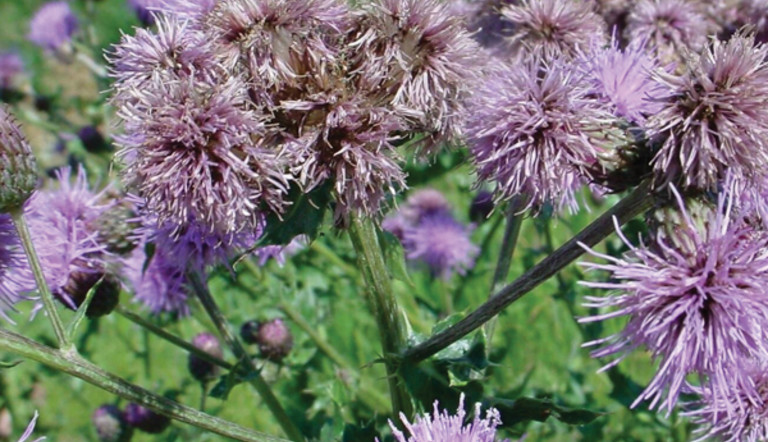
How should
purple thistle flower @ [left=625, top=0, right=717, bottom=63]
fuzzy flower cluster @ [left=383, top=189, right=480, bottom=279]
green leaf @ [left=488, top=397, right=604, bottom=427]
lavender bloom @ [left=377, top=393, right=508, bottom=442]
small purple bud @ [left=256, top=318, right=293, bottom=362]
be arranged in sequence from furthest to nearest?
fuzzy flower cluster @ [left=383, top=189, right=480, bottom=279], small purple bud @ [left=256, top=318, right=293, bottom=362], purple thistle flower @ [left=625, top=0, right=717, bottom=63], green leaf @ [left=488, top=397, right=604, bottom=427], lavender bloom @ [left=377, top=393, right=508, bottom=442]

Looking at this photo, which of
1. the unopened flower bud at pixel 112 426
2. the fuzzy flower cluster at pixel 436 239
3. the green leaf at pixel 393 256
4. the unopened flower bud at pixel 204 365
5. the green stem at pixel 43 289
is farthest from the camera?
the fuzzy flower cluster at pixel 436 239

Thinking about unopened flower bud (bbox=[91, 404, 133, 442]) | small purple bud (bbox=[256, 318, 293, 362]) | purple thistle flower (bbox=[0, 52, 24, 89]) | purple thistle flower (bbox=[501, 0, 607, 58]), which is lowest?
unopened flower bud (bbox=[91, 404, 133, 442])

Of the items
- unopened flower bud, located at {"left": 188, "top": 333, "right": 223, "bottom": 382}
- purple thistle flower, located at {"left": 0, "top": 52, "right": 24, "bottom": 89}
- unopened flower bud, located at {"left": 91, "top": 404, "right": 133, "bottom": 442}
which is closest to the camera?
unopened flower bud, located at {"left": 188, "top": 333, "right": 223, "bottom": 382}

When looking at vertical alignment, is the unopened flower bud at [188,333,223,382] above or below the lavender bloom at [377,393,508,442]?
below

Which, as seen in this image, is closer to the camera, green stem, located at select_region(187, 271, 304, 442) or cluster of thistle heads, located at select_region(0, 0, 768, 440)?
cluster of thistle heads, located at select_region(0, 0, 768, 440)

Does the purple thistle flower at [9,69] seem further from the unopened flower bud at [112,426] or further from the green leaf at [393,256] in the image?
the green leaf at [393,256]

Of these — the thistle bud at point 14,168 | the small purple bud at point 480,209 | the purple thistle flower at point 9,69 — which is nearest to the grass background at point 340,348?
the small purple bud at point 480,209

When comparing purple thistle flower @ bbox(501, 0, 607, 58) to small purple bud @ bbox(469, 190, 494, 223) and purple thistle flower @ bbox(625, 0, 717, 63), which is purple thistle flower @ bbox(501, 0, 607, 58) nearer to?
purple thistle flower @ bbox(625, 0, 717, 63)

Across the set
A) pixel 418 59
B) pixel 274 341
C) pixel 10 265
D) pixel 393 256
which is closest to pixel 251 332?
pixel 274 341

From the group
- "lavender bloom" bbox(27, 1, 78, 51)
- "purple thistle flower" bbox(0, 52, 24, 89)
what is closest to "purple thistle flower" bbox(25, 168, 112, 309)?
"lavender bloom" bbox(27, 1, 78, 51)
